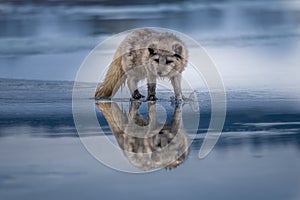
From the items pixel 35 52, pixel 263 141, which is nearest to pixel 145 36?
pixel 35 52

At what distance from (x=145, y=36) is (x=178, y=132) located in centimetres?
230

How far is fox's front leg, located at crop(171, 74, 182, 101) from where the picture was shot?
7.88 metres

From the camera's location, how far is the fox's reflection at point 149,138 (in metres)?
5.33

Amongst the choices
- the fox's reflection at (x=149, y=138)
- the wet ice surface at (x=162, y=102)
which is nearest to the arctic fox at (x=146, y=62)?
the wet ice surface at (x=162, y=102)

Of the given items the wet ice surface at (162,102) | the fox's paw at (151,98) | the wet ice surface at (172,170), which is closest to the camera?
the wet ice surface at (172,170)

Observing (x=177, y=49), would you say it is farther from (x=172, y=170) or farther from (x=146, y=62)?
(x=172, y=170)

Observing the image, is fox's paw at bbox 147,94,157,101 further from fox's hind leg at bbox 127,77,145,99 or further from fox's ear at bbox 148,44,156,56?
fox's ear at bbox 148,44,156,56

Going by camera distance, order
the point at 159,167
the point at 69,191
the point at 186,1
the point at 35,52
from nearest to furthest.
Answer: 1. the point at 69,191
2. the point at 159,167
3. the point at 35,52
4. the point at 186,1

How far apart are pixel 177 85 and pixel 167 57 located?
26 centimetres

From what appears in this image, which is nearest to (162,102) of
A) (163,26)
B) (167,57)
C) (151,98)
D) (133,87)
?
(151,98)

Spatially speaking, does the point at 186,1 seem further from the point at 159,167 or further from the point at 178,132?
the point at 159,167

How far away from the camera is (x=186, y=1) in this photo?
12.2 m

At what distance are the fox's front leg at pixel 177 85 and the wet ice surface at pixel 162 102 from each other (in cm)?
15

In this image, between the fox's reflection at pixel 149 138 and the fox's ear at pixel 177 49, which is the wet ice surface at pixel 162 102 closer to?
the fox's reflection at pixel 149 138
